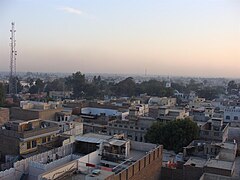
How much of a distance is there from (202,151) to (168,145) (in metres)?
3.79

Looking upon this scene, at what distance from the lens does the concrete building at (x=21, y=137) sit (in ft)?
72.0

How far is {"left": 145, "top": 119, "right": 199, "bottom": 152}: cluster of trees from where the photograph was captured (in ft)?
83.0

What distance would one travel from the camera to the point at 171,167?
19.0 metres

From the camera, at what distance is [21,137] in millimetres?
21922

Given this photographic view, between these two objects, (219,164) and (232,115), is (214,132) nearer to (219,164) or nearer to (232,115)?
(219,164)

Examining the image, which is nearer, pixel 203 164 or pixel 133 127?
pixel 203 164

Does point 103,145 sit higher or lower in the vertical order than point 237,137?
higher

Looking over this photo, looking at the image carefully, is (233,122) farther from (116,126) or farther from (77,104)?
(77,104)

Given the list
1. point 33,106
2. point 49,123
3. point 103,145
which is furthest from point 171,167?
point 33,106

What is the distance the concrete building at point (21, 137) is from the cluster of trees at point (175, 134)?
8.78 metres

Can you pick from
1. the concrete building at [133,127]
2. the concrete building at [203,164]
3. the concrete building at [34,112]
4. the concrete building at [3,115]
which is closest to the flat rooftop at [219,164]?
the concrete building at [203,164]

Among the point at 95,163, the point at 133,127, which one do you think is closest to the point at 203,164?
the point at 95,163

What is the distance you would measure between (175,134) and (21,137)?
12522mm

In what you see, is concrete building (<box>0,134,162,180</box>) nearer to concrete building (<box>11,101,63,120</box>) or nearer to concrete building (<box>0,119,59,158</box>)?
concrete building (<box>0,119,59,158</box>)
